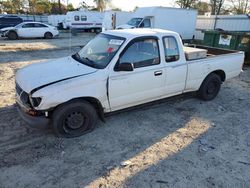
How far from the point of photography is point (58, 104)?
12.9ft

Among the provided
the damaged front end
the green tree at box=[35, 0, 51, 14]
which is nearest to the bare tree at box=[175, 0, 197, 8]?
the green tree at box=[35, 0, 51, 14]

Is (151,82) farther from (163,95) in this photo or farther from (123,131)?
(123,131)

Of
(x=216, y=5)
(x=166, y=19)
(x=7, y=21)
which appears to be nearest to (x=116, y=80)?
(x=166, y=19)

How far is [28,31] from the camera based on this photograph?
20.5 metres

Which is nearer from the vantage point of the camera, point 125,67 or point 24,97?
point 24,97

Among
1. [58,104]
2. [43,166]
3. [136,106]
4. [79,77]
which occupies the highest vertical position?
[79,77]

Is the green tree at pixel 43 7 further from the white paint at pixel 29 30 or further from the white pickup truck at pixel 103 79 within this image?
the white pickup truck at pixel 103 79

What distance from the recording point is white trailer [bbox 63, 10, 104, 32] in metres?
29.0

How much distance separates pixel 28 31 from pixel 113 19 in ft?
24.6

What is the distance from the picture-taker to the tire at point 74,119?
13.3ft

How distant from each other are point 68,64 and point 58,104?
3.36 feet

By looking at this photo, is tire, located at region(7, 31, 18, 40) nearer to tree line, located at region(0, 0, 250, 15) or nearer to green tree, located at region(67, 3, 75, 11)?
tree line, located at region(0, 0, 250, 15)

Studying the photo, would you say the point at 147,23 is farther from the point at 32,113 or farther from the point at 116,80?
the point at 32,113

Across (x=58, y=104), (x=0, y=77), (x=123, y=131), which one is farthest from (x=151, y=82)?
(x=0, y=77)
